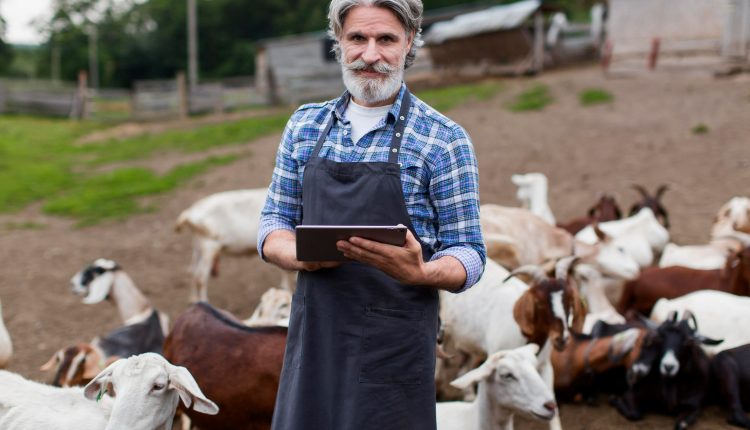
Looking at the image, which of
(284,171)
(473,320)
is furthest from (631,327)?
(284,171)

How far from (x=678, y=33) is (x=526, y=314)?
1348cm

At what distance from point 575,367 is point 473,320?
765mm

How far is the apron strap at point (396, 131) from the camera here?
7.32 feet

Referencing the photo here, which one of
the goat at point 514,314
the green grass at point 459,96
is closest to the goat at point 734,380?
the goat at point 514,314

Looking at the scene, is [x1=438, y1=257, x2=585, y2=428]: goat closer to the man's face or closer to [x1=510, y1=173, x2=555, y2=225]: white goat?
the man's face

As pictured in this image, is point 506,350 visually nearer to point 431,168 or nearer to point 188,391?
point 188,391

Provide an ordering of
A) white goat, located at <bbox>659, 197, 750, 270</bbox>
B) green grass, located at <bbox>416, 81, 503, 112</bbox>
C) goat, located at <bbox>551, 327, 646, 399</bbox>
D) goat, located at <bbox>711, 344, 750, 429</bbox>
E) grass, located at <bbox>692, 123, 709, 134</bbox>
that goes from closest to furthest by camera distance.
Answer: goat, located at <bbox>711, 344, 750, 429</bbox>, goat, located at <bbox>551, 327, 646, 399</bbox>, white goat, located at <bbox>659, 197, 750, 270</bbox>, grass, located at <bbox>692, 123, 709, 134</bbox>, green grass, located at <bbox>416, 81, 503, 112</bbox>

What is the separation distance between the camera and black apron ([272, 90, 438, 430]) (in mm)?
2221

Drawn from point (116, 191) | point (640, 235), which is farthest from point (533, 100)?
point (116, 191)

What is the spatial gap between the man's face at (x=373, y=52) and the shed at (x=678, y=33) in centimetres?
1451

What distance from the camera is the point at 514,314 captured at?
464 centimetres

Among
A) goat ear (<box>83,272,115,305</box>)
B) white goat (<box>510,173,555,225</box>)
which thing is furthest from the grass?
goat ear (<box>83,272,115,305</box>)

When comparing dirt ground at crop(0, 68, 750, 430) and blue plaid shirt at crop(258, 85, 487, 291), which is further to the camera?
dirt ground at crop(0, 68, 750, 430)

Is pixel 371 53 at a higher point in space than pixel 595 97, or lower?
lower
